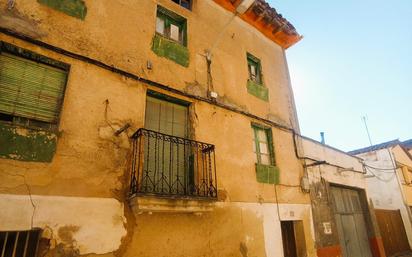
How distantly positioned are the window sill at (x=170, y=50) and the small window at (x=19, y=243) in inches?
165

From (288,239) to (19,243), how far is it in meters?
6.36

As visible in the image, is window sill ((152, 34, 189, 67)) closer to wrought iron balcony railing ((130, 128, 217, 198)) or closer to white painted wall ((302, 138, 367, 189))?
wrought iron balcony railing ((130, 128, 217, 198))

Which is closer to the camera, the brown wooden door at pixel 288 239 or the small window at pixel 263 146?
the brown wooden door at pixel 288 239

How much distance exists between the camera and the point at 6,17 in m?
3.99

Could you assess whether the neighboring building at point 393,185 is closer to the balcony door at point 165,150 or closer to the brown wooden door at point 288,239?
the brown wooden door at point 288,239

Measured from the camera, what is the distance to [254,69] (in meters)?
8.40

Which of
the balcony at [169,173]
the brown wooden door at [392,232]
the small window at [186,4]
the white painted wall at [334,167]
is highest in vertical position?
the small window at [186,4]

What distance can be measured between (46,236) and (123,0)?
16.2 ft

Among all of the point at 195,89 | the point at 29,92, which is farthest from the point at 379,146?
the point at 29,92

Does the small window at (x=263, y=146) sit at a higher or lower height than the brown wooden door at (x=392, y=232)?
higher

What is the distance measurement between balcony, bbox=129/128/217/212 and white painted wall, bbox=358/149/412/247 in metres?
14.2

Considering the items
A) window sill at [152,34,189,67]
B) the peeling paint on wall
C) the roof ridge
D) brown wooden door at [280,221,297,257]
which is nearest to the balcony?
window sill at [152,34,189,67]

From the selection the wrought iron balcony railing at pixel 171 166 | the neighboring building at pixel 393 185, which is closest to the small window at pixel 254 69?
the wrought iron balcony railing at pixel 171 166

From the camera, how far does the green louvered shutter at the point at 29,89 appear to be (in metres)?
3.82
